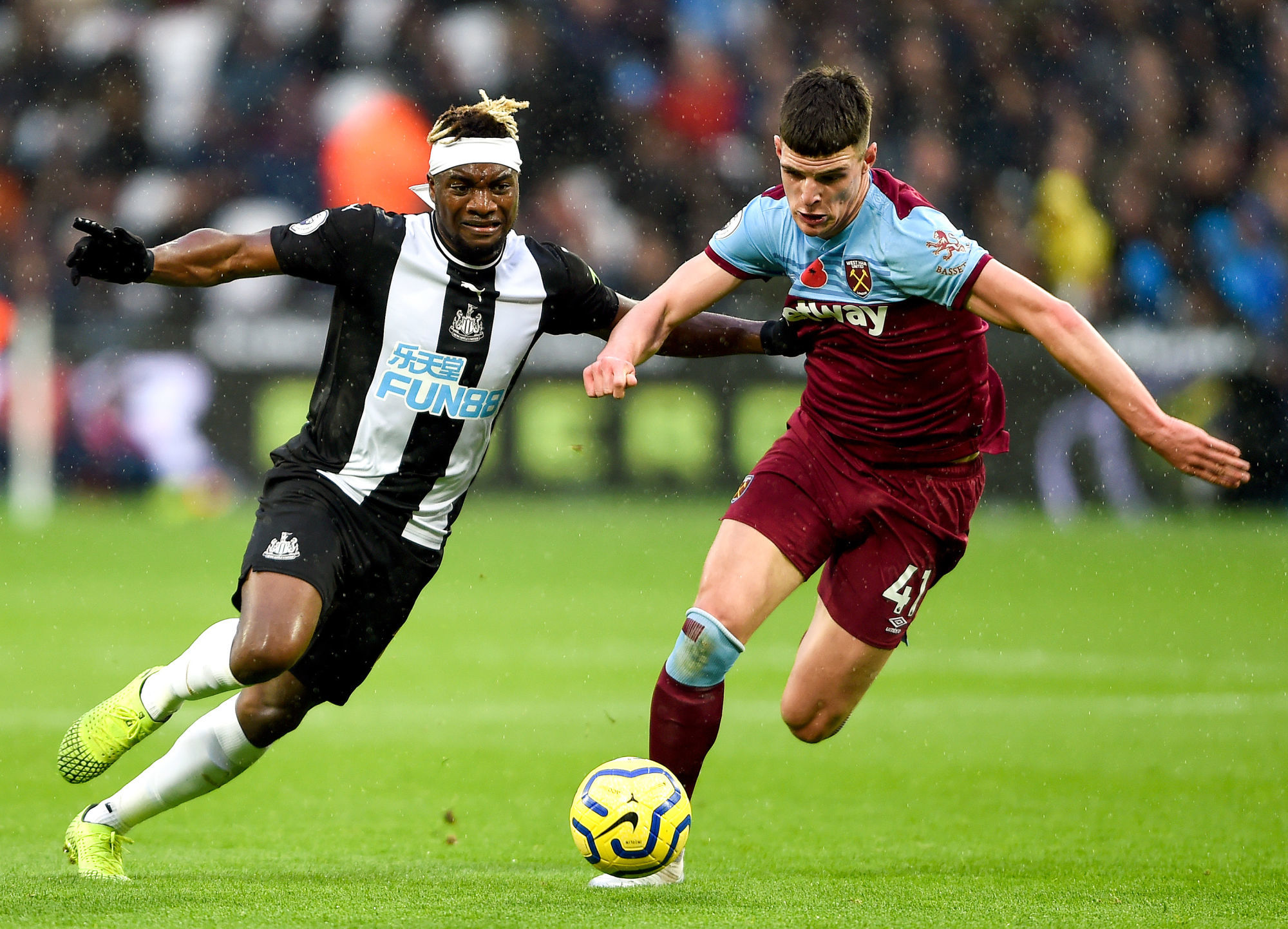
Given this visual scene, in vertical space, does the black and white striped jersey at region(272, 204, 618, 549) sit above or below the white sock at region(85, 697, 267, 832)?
above

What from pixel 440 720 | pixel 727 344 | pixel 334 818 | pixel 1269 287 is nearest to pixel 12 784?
pixel 334 818

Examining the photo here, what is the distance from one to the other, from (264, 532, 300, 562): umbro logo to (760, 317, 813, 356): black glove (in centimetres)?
169

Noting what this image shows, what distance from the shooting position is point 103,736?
524 centimetres

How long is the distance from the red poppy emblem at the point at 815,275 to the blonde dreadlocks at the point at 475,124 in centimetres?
102

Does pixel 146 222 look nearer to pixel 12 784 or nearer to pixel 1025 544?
pixel 1025 544

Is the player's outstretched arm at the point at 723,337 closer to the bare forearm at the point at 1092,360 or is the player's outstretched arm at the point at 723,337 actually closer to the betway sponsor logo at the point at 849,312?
the betway sponsor logo at the point at 849,312

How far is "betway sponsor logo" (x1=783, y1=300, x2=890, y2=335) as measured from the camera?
17.6ft

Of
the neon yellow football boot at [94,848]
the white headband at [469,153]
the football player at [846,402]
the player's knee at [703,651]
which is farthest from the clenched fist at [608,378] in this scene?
the neon yellow football boot at [94,848]

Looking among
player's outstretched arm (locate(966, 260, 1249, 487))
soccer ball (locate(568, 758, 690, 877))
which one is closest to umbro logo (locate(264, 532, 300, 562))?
soccer ball (locate(568, 758, 690, 877))

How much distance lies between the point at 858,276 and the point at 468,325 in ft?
4.07

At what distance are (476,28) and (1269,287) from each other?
7.99m

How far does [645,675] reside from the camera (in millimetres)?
9453

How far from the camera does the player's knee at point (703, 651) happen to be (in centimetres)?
523

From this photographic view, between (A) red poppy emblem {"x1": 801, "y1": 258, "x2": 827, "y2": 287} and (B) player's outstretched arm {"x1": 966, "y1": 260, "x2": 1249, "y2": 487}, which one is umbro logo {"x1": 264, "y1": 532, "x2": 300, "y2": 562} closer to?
(A) red poppy emblem {"x1": 801, "y1": 258, "x2": 827, "y2": 287}
